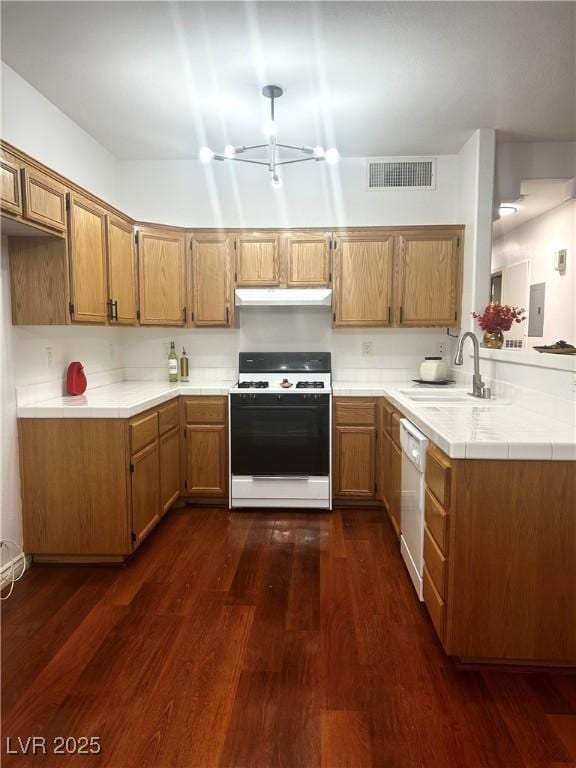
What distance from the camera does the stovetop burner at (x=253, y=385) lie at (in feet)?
11.7

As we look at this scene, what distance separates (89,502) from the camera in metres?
2.61

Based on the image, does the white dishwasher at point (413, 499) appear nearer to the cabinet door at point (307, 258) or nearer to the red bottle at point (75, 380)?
the cabinet door at point (307, 258)

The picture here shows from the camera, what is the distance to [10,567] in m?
2.49

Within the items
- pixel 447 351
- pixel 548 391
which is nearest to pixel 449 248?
pixel 447 351

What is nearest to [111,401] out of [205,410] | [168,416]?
[168,416]

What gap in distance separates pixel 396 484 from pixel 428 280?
1.65m

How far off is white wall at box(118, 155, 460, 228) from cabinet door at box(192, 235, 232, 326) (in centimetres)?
33

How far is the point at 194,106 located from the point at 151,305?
54.6 inches

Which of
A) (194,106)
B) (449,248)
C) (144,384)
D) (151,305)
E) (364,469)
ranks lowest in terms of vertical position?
(364,469)

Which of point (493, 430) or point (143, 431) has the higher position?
point (493, 430)

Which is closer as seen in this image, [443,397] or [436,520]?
[436,520]

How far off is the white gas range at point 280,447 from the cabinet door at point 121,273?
0.95 m

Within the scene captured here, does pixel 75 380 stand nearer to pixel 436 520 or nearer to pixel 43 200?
pixel 43 200

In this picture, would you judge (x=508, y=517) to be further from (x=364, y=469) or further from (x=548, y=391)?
(x=364, y=469)
